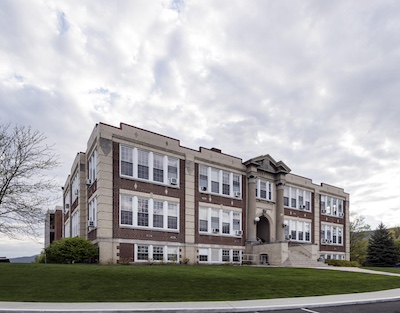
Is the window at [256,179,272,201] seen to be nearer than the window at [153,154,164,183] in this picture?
No

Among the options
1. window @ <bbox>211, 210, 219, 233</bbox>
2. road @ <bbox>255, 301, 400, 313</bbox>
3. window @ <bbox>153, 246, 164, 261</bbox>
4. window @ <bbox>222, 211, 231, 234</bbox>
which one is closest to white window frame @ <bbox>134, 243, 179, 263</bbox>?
window @ <bbox>153, 246, 164, 261</bbox>

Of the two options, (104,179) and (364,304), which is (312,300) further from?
(104,179)

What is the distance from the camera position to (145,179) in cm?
2745

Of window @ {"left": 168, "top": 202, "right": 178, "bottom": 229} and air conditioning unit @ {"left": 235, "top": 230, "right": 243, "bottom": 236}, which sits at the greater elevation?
window @ {"left": 168, "top": 202, "right": 178, "bottom": 229}

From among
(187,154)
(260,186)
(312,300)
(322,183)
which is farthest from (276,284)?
(322,183)

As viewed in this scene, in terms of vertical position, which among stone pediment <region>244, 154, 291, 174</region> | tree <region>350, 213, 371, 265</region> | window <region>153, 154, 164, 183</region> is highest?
stone pediment <region>244, 154, 291, 174</region>

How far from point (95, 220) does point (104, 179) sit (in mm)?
3310

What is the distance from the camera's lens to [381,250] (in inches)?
2016

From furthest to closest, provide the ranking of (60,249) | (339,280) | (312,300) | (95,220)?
(95,220), (60,249), (339,280), (312,300)

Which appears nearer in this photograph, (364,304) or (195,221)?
(364,304)

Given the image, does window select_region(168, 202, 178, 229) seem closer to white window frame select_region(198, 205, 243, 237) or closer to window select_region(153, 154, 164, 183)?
window select_region(153, 154, 164, 183)

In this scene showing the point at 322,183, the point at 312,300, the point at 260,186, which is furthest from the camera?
the point at 322,183

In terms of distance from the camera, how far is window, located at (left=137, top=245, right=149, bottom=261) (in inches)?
1045

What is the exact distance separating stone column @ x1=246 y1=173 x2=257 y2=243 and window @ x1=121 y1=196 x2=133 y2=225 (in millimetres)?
12743
